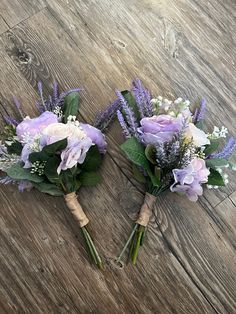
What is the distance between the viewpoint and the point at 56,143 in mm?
1063

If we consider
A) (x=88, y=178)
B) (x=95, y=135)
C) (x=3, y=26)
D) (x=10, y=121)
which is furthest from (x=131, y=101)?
(x=3, y=26)

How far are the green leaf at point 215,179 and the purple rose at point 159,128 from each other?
0.18 meters

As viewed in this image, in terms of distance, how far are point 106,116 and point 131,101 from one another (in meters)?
0.09

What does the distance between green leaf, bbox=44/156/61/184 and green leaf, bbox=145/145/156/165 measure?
0.23m

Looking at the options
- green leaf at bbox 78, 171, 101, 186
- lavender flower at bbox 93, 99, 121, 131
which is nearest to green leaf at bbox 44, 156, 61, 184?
green leaf at bbox 78, 171, 101, 186

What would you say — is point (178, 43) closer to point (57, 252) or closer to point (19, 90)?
point (19, 90)

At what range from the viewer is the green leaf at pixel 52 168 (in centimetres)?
111

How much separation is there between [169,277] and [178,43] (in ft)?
2.35

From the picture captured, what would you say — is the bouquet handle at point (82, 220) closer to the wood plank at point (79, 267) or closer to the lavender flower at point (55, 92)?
the wood plank at point (79, 267)

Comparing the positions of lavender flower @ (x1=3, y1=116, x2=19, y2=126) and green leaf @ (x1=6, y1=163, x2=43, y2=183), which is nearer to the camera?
green leaf @ (x1=6, y1=163, x2=43, y2=183)

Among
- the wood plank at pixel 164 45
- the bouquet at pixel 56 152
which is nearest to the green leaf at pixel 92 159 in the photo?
the bouquet at pixel 56 152

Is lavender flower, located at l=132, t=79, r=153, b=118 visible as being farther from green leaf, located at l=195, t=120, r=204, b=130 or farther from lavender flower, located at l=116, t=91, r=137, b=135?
green leaf, located at l=195, t=120, r=204, b=130

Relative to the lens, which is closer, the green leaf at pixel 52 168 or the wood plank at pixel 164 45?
the green leaf at pixel 52 168

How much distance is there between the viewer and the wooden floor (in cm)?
124
